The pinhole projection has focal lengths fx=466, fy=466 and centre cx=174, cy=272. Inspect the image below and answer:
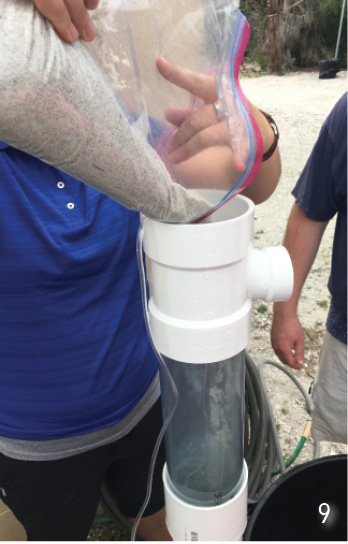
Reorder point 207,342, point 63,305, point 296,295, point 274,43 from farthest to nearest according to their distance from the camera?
point 274,43
point 296,295
point 63,305
point 207,342

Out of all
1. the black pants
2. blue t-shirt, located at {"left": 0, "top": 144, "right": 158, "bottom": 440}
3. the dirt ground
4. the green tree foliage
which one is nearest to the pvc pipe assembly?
blue t-shirt, located at {"left": 0, "top": 144, "right": 158, "bottom": 440}

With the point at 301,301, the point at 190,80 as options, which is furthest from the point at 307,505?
the point at 301,301

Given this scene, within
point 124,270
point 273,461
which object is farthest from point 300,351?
point 124,270

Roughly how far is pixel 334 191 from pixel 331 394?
58cm

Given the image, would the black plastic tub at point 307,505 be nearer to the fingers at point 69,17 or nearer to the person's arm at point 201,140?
the person's arm at point 201,140

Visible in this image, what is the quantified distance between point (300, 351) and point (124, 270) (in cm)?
62

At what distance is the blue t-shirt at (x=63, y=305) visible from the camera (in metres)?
0.72

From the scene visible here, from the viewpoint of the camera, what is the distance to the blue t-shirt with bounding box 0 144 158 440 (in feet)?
2.36

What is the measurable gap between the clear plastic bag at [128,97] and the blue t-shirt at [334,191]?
0.62 metres

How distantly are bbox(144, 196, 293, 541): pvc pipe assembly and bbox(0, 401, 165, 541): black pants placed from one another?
383 millimetres

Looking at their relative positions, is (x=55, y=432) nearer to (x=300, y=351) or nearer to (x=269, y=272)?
(x=269, y=272)

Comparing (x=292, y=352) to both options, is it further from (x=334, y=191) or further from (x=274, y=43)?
(x=274, y=43)

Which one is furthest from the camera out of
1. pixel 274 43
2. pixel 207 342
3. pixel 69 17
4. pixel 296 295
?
pixel 274 43

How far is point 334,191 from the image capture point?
3.67ft
